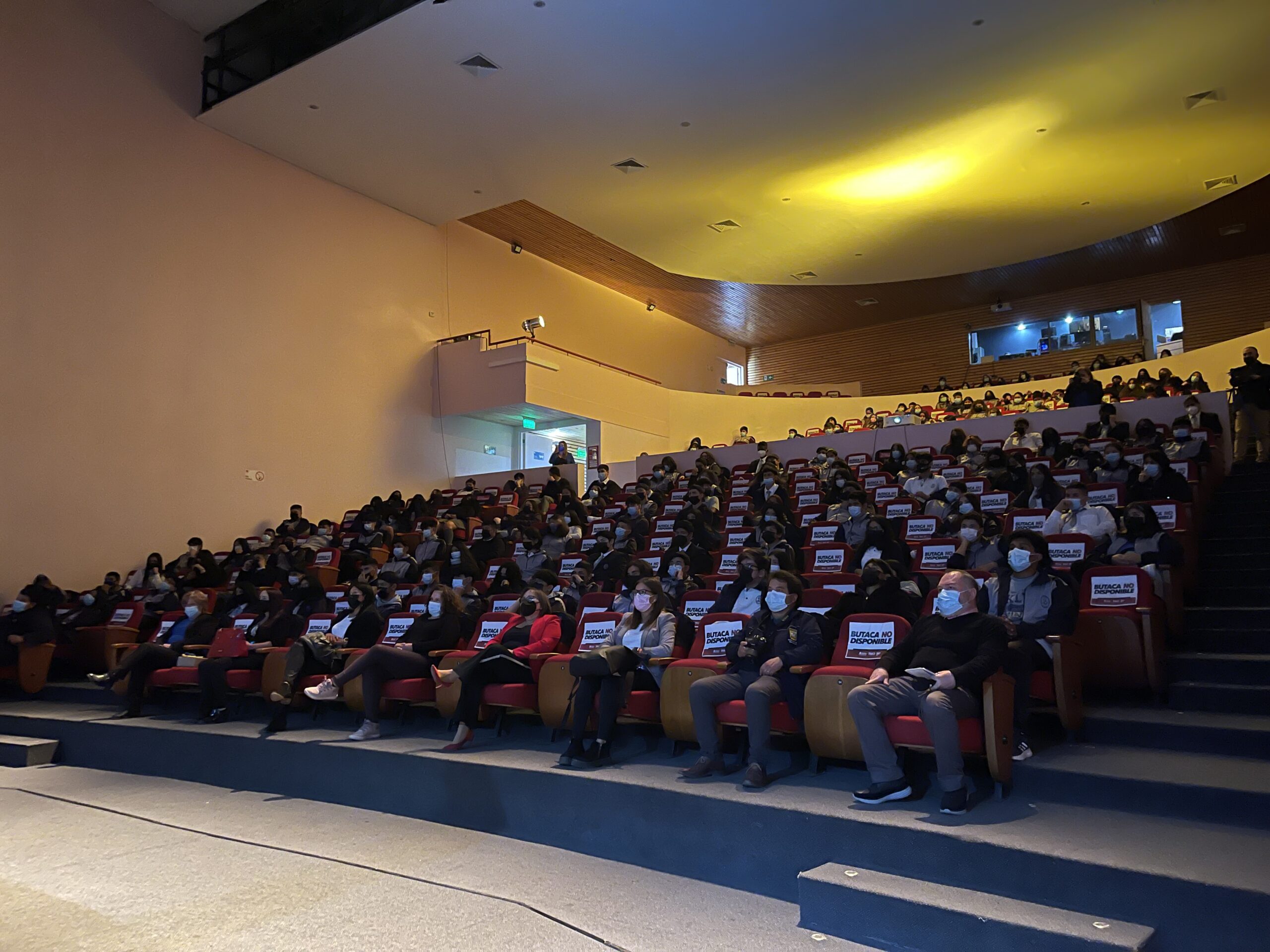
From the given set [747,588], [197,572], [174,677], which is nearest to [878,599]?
[747,588]

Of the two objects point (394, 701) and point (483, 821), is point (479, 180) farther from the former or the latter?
point (483, 821)

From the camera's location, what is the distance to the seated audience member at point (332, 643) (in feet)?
19.0

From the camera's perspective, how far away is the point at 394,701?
565cm

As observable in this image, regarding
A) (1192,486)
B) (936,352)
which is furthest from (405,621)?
(936,352)

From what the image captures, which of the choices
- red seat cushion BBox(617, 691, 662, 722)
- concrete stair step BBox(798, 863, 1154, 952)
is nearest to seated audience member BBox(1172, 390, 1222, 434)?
red seat cushion BBox(617, 691, 662, 722)

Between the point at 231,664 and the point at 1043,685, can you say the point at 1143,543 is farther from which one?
the point at 231,664

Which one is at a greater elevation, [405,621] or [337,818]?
[405,621]

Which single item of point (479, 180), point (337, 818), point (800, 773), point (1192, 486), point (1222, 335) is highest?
point (479, 180)

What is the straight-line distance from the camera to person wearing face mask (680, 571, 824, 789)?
388cm

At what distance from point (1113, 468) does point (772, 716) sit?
172 inches

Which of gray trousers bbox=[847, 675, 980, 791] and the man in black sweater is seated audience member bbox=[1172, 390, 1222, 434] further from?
gray trousers bbox=[847, 675, 980, 791]

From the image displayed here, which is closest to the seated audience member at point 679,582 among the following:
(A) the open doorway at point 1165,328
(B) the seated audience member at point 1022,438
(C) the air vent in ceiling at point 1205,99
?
(B) the seated audience member at point 1022,438

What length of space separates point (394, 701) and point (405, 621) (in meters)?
0.63

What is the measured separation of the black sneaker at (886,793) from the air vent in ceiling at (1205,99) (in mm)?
9740
